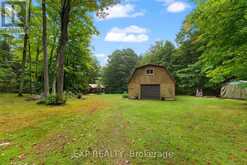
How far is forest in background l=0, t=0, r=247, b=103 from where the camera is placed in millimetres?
6719

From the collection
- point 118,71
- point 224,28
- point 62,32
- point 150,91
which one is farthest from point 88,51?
point 224,28

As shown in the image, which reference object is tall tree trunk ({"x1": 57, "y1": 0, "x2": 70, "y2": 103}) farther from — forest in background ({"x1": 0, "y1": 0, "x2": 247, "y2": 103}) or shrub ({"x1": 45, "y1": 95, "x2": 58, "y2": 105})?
shrub ({"x1": 45, "y1": 95, "x2": 58, "y2": 105})

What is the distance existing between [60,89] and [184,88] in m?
24.5

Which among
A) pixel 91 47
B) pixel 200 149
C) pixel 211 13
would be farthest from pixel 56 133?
pixel 91 47

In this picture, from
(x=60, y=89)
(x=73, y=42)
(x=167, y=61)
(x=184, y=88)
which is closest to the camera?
(x=60, y=89)

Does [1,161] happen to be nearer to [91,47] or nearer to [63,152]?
[63,152]

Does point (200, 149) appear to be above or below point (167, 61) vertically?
below

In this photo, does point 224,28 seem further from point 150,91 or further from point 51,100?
point 150,91

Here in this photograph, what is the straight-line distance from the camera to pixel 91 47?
29250 mm

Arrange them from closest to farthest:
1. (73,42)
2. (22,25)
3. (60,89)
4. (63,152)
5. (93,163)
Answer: (93,163) < (63,152) < (60,89) < (22,25) < (73,42)

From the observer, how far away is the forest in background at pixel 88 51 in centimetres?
672

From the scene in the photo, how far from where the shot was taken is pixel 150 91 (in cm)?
2209

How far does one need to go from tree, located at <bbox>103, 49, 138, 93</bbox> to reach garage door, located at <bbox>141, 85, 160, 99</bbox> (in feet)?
72.8

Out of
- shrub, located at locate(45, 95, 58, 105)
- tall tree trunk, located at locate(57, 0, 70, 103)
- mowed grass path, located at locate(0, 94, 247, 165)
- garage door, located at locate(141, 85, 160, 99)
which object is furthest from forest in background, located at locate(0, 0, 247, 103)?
garage door, located at locate(141, 85, 160, 99)
